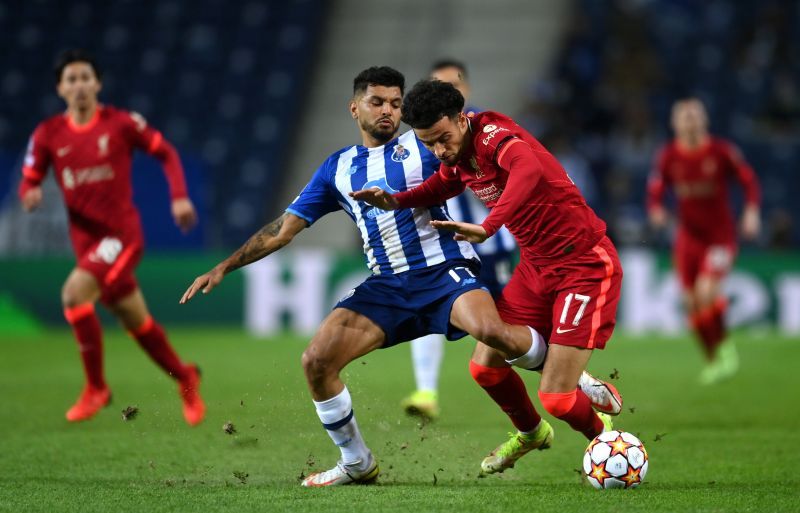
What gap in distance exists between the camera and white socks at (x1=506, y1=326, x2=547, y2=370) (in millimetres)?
5898

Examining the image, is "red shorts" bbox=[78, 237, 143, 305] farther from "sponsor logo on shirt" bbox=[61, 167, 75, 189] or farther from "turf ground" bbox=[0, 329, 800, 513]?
"turf ground" bbox=[0, 329, 800, 513]

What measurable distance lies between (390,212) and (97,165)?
3200 millimetres

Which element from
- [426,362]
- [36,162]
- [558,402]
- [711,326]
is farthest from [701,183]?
[558,402]

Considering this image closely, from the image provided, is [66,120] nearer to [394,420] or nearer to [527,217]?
[394,420]

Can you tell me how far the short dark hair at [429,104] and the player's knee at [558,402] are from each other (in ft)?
4.44

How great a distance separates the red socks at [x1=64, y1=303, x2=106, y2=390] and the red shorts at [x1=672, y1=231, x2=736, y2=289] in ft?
20.5

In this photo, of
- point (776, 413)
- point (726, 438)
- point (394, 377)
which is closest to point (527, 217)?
point (726, 438)

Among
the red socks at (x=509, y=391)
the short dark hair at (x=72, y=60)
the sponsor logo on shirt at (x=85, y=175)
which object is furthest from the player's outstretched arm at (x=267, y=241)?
the short dark hair at (x=72, y=60)

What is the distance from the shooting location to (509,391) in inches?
240

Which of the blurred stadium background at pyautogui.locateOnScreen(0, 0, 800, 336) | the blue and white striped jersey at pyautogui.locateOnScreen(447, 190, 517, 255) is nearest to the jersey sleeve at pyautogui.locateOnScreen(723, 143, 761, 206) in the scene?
the blurred stadium background at pyautogui.locateOnScreen(0, 0, 800, 336)

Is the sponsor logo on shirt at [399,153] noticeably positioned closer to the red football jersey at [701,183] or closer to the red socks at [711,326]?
the red football jersey at [701,183]

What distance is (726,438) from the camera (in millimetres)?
7738

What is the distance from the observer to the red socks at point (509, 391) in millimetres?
6070

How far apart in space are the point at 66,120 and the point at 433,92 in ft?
13.1
